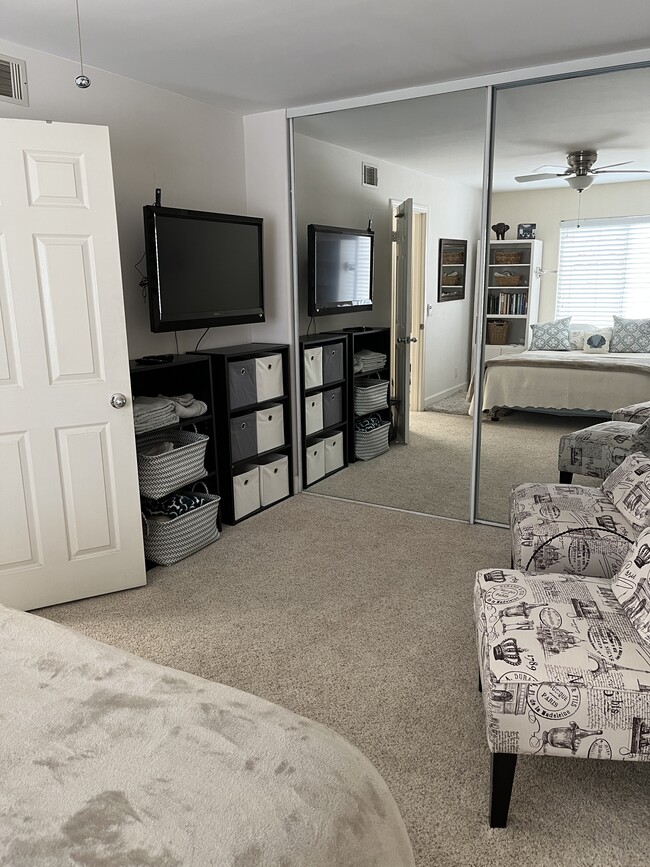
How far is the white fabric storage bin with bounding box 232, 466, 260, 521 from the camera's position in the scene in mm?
3900

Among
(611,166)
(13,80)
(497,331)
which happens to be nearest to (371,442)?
(497,331)

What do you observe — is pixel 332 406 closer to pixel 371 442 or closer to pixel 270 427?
pixel 371 442

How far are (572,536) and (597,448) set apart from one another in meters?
1.12

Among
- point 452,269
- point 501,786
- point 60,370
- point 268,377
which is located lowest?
point 501,786

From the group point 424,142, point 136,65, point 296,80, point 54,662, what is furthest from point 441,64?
point 54,662

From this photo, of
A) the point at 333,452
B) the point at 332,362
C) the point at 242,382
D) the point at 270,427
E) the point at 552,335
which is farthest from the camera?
the point at 333,452

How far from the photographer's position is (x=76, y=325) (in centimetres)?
281

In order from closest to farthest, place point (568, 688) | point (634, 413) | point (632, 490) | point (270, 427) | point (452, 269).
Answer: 1. point (568, 688)
2. point (632, 490)
3. point (634, 413)
4. point (452, 269)
5. point (270, 427)

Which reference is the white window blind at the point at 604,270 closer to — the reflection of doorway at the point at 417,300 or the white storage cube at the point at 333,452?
the reflection of doorway at the point at 417,300

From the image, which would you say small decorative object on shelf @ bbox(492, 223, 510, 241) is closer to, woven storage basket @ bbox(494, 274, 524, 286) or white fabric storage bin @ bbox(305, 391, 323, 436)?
woven storage basket @ bbox(494, 274, 524, 286)

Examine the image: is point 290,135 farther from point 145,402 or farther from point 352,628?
point 352,628

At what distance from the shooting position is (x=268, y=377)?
407cm

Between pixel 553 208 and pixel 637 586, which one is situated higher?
pixel 553 208

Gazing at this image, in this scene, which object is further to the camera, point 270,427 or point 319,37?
point 270,427
